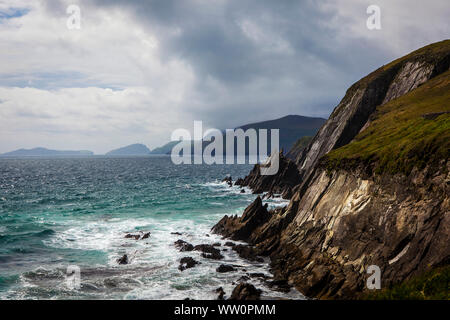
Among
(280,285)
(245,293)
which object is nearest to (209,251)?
(280,285)

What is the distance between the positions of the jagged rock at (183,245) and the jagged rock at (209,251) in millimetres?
805

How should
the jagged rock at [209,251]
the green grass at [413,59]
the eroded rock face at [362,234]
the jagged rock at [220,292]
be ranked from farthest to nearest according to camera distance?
1. the green grass at [413,59]
2. the jagged rock at [209,251]
3. the jagged rock at [220,292]
4. the eroded rock face at [362,234]

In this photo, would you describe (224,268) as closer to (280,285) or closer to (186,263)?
(186,263)

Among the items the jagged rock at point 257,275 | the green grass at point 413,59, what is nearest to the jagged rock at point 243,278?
the jagged rock at point 257,275

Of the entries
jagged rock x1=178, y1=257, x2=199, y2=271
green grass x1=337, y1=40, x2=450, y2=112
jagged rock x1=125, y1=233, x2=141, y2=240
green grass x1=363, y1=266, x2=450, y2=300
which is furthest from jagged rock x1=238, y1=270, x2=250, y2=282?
green grass x1=337, y1=40, x2=450, y2=112

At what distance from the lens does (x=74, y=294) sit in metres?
29.2

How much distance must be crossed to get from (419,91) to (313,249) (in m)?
44.8

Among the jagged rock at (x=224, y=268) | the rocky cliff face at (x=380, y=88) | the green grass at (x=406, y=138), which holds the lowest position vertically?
the jagged rock at (x=224, y=268)

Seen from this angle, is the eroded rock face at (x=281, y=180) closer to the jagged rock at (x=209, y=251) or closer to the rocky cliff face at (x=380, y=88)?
the rocky cliff face at (x=380, y=88)

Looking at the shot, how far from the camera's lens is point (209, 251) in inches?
1603

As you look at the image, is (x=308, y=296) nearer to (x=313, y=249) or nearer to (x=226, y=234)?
(x=313, y=249)

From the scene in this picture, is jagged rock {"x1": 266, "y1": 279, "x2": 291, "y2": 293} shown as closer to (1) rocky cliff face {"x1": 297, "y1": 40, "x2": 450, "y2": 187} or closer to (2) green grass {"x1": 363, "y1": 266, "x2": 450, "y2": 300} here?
(2) green grass {"x1": 363, "y1": 266, "x2": 450, "y2": 300}

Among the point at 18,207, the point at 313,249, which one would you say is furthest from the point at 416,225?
the point at 18,207

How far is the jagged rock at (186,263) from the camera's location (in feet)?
117
